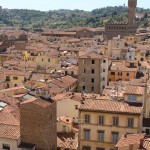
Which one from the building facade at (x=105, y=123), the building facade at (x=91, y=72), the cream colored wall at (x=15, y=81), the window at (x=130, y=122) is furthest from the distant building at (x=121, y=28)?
the window at (x=130, y=122)

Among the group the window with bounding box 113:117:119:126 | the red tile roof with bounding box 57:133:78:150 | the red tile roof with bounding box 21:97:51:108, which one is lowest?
the red tile roof with bounding box 57:133:78:150

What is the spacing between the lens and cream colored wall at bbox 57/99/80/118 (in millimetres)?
53500

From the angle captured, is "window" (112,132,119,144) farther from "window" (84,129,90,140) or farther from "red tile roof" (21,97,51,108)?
"red tile roof" (21,97,51,108)

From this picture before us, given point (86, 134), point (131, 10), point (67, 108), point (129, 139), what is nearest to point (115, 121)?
point (86, 134)

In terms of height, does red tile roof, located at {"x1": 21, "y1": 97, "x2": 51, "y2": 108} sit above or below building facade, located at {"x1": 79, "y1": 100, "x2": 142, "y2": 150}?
above

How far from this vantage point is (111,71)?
8106 cm

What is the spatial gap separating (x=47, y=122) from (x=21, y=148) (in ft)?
11.9

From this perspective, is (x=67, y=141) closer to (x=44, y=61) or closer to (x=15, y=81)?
(x=15, y=81)

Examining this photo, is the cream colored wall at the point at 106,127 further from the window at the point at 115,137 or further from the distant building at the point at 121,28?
the distant building at the point at 121,28

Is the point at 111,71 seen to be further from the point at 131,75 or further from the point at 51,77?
the point at 51,77

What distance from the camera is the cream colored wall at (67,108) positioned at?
2106 inches

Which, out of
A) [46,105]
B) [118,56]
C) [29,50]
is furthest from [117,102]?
[29,50]

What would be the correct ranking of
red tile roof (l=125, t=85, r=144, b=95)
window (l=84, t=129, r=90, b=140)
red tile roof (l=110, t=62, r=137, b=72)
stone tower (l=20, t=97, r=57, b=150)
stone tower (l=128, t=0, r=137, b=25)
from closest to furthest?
stone tower (l=20, t=97, r=57, b=150)
window (l=84, t=129, r=90, b=140)
red tile roof (l=125, t=85, r=144, b=95)
red tile roof (l=110, t=62, r=137, b=72)
stone tower (l=128, t=0, r=137, b=25)

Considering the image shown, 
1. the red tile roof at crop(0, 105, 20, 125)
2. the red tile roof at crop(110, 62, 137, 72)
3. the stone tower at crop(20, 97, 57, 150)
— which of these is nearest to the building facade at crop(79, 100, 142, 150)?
the stone tower at crop(20, 97, 57, 150)
